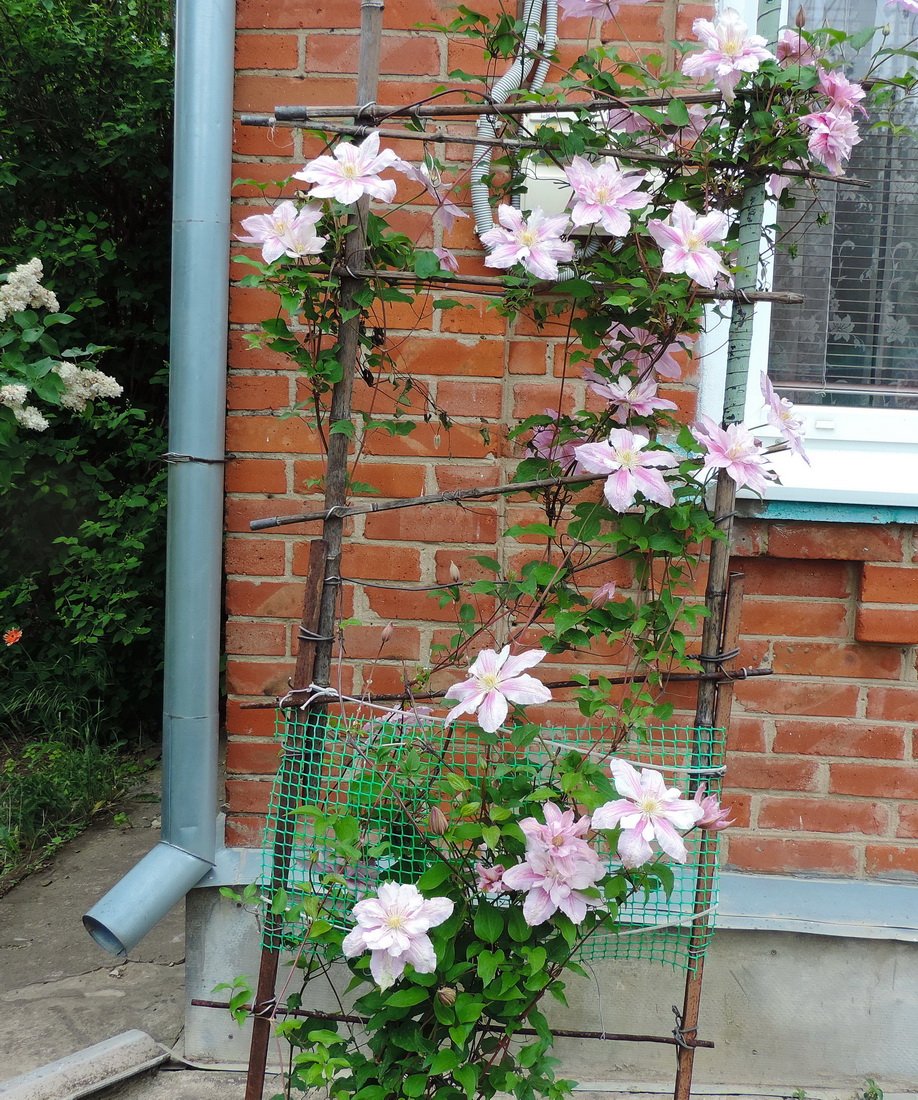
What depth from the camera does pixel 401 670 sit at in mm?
2158

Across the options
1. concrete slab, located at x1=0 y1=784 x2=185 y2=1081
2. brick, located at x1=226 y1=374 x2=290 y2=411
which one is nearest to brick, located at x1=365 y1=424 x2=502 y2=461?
brick, located at x1=226 y1=374 x2=290 y2=411

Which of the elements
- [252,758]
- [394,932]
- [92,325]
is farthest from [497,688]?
[92,325]

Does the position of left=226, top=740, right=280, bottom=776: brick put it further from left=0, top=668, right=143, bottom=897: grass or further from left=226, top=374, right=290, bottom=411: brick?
left=0, top=668, right=143, bottom=897: grass

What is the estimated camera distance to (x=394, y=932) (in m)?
1.38

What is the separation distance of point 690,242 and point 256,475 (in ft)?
3.74

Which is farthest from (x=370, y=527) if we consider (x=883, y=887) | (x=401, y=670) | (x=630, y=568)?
(x=883, y=887)

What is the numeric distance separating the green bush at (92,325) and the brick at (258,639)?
73.6 inches

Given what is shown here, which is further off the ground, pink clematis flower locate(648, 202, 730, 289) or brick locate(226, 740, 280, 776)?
pink clematis flower locate(648, 202, 730, 289)

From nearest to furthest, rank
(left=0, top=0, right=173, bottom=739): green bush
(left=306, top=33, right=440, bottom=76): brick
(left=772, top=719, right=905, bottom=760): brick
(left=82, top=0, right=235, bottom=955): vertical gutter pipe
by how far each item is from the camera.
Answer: (left=82, top=0, right=235, bottom=955): vertical gutter pipe, (left=306, top=33, right=440, bottom=76): brick, (left=772, top=719, right=905, bottom=760): brick, (left=0, top=0, right=173, bottom=739): green bush

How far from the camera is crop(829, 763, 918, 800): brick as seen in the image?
7.34 ft

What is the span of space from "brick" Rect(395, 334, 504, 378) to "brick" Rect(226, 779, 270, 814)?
1049 mm

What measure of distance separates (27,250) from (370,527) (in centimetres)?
269

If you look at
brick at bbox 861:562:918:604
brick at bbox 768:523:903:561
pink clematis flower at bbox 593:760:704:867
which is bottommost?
pink clematis flower at bbox 593:760:704:867

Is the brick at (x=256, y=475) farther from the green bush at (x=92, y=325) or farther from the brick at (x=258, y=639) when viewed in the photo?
the green bush at (x=92, y=325)
